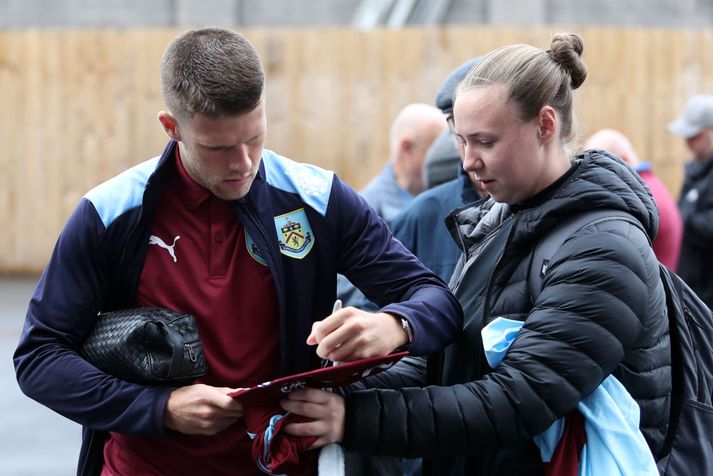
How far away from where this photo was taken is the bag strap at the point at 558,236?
8.30 ft

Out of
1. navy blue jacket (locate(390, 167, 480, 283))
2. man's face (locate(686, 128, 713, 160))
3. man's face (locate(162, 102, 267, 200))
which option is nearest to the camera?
man's face (locate(162, 102, 267, 200))

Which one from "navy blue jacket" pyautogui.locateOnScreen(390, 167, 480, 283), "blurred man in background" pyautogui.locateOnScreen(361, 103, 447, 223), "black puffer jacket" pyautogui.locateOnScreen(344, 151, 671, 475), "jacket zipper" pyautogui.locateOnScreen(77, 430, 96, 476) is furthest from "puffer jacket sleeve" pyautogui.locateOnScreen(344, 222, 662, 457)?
"blurred man in background" pyautogui.locateOnScreen(361, 103, 447, 223)

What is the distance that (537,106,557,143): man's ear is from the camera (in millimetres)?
Answer: 2666

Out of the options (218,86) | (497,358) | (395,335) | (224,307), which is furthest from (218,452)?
(218,86)

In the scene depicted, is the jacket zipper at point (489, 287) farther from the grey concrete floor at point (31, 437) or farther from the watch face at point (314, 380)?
the grey concrete floor at point (31, 437)

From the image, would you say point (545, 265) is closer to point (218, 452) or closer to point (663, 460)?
point (663, 460)

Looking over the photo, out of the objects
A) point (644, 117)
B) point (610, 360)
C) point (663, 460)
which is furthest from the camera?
point (644, 117)

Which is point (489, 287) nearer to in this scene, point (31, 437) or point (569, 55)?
point (569, 55)

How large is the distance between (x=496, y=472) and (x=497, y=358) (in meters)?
0.33

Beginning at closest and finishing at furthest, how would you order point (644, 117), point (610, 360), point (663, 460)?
point (610, 360) → point (663, 460) → point (644, 117)

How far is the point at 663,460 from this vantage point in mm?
2570

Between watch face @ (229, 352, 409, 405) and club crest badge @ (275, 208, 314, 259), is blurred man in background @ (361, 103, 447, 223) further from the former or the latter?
watch face @ (229, 352, 409, 405)

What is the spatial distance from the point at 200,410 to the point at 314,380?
284 millimetres

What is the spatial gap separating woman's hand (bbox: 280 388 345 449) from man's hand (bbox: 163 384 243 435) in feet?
0.42
